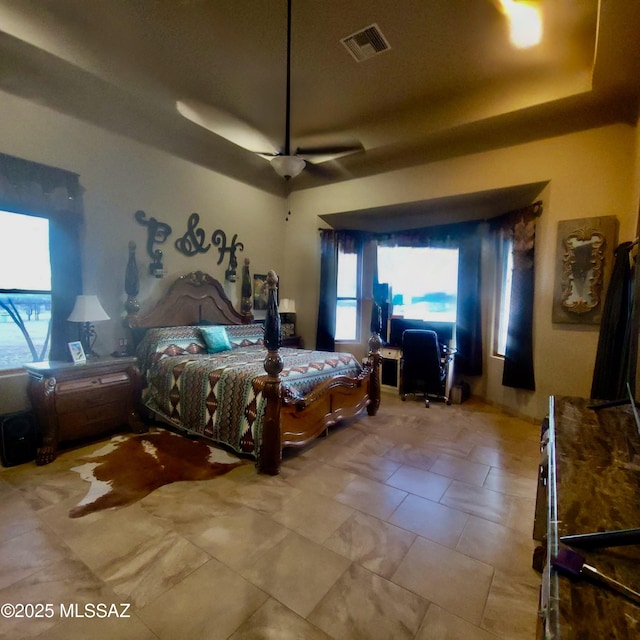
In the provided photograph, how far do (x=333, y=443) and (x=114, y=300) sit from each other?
2691mm

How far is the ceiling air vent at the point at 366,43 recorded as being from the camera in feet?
8.78

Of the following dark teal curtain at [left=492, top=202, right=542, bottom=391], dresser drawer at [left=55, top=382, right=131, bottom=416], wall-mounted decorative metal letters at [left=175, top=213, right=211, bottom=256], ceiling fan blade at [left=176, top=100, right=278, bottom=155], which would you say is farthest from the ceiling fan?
dresser drawer at [left=55, top=382, right=131, bottom=416]

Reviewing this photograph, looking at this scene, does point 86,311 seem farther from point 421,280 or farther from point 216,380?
point 421,280

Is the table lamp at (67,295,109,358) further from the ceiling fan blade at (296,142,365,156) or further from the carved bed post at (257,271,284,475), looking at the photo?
the ceiling fan blade at (296,142,365,156)

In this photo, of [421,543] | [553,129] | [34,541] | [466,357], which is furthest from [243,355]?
[553,129]

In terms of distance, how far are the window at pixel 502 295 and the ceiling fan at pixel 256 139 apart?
2286 mm

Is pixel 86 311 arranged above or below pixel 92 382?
above

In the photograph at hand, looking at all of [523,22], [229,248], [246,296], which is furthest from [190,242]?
[523,22]

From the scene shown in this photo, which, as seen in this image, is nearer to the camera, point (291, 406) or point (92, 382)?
point (291, 406)

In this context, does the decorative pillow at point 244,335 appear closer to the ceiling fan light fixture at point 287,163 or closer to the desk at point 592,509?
the ceiling fan light fixture at point 287,163

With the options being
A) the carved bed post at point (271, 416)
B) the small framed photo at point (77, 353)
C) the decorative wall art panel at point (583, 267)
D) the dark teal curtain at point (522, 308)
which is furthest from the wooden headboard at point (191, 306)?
the decorative wall art panel at point (583, 267)

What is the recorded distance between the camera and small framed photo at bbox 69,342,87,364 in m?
2.94

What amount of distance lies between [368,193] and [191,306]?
2.79 metres

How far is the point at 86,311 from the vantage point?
299 centimetres
